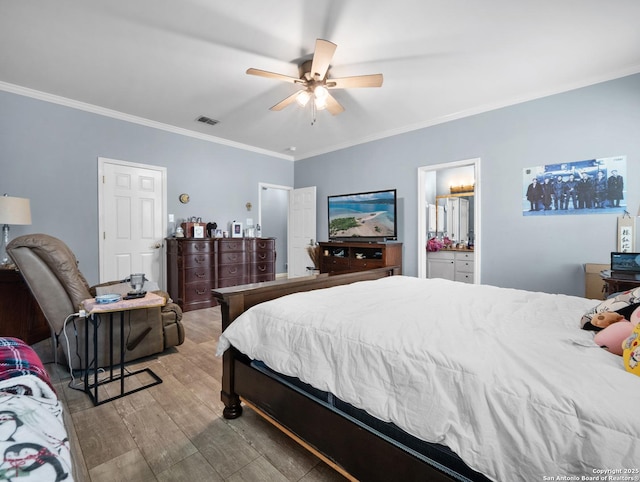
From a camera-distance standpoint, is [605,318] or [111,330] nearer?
[605,318]

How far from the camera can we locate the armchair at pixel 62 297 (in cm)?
213

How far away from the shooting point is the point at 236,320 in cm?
165

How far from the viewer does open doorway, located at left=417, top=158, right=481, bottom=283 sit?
153 inches

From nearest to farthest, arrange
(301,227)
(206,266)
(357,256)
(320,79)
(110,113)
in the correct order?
(320,79) < (110,113) < (206,266) < (357,256) < (301,227)

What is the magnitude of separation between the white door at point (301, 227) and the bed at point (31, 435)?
16.2ft

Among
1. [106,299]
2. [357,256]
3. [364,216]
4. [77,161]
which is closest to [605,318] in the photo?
[106,299]

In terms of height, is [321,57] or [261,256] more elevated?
[321,57]

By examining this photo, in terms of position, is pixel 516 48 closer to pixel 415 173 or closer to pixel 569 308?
pixel 415 173

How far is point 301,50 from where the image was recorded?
2.65m

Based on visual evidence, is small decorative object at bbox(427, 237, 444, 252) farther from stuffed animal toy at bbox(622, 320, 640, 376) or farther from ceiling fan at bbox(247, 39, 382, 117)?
stuffed animal toy at bbox(622, 320, 640, 376)

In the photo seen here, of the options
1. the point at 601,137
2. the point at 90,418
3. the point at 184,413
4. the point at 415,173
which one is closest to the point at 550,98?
the point at 601,137

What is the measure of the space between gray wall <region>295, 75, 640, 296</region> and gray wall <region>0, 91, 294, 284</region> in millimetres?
3297

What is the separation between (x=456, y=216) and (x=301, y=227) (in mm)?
2960

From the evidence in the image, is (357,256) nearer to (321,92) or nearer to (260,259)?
(260,259)
